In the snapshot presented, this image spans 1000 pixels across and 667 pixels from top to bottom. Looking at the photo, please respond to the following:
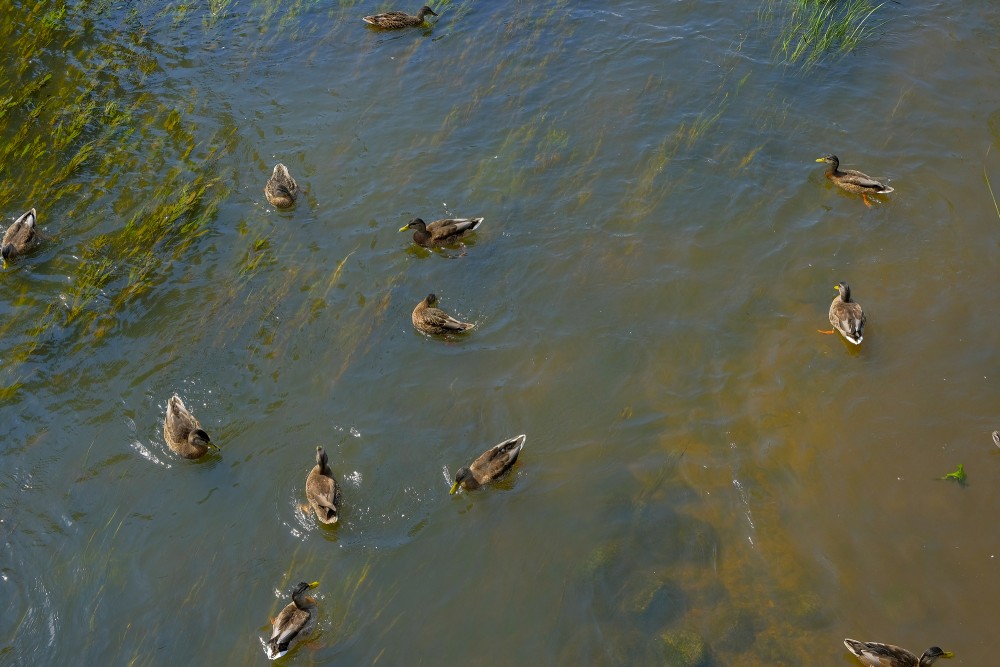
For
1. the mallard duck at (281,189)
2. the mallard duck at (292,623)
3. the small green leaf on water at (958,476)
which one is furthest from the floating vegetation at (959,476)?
the mallard duck at (281,189)

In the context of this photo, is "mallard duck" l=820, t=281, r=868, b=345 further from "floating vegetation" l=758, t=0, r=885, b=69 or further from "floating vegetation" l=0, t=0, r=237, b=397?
"floating vegetation" l=0, t=0, r=237, b=397

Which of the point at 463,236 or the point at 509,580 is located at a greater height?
the point at 463,236

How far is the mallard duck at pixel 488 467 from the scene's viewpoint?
9.67 meters

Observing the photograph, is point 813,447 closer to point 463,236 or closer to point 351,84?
point 463,236

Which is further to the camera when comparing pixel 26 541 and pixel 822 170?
pixel 822 170

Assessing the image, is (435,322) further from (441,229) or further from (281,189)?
(281,189)

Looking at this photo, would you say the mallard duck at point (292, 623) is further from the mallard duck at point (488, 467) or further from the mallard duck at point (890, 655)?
the mallard duck at point (890, 655)

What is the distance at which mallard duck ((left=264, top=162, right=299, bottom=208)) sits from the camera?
1334 centimetres

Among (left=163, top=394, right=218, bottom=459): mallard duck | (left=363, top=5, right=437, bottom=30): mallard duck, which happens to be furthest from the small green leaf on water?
(left=363, top=5, right=437, bottom=30): mallard duck

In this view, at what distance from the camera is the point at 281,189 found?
1338cm

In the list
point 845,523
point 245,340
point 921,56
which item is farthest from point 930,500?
point 921,56

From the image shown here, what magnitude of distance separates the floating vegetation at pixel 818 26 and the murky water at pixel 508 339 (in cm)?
29

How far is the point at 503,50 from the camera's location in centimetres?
1677

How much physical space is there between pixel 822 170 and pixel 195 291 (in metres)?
11.3
